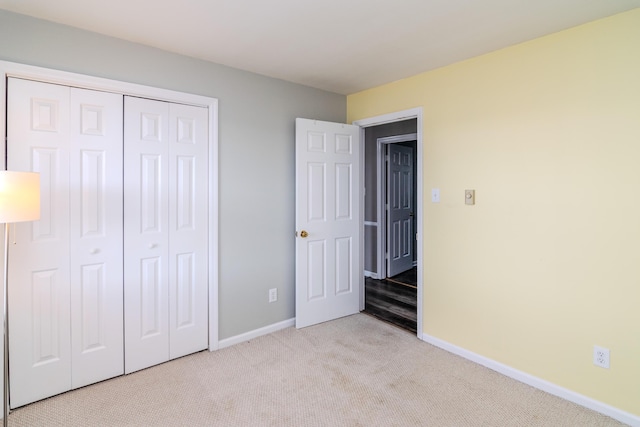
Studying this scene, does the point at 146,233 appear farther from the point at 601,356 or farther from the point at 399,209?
the point at 399,209

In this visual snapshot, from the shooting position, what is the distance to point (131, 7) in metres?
1.93

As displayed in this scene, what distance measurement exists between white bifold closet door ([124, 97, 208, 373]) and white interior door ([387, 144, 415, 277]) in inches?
119

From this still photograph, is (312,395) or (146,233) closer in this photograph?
(312,395)

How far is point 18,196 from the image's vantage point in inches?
61.8

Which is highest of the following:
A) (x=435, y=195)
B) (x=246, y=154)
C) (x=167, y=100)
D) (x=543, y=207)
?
(x=167, y=100)

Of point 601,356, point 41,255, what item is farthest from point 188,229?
point 601,356

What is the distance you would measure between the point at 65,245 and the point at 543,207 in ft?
10.4

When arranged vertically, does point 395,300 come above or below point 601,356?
below

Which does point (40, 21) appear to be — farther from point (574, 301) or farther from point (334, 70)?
point (574, 301)

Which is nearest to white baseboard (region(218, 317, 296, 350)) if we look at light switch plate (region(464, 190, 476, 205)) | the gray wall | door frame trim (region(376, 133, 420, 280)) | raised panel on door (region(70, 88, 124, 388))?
the gray wall

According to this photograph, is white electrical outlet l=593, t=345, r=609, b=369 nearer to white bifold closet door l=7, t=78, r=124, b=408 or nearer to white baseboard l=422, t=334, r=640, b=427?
white baseboard l=422, t=334, r=640, b=427

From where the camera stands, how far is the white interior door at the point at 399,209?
5055 millimetres

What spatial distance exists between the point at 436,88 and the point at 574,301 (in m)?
1.88

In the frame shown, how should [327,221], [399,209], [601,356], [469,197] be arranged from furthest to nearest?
[399,209] → [327,221] → [469,197] → [601,356]
